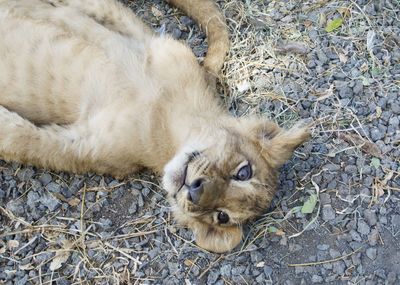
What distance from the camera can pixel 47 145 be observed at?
5.13 meters

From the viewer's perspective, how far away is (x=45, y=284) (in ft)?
16.2

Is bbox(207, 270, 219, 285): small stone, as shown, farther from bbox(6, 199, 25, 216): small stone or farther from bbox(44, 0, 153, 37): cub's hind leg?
bbox(44, 0, 153, 37): cub's hind leg

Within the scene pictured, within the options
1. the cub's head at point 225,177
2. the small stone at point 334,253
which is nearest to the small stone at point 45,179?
the cub's head at point 225,177

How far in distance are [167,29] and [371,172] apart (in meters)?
2.19

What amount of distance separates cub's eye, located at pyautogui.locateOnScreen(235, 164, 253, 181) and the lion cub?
0.7 inches

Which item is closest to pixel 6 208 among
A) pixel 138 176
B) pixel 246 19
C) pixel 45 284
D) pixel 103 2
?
pixel 45 284

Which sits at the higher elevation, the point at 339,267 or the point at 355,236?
the point at 355,236

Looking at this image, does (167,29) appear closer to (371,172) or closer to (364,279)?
(371,172)

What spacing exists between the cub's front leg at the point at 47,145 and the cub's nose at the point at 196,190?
0.81m

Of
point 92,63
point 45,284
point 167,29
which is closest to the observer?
point 45,284

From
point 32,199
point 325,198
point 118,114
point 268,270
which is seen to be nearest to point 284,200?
point 325,198

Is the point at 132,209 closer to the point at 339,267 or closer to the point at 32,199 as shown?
the point at 32,199

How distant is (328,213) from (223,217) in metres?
0.87

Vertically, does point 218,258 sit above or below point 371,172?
below
